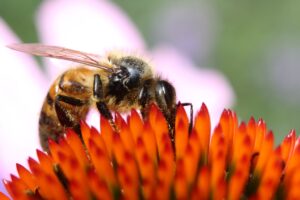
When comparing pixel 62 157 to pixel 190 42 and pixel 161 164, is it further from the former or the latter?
pixel 190 42

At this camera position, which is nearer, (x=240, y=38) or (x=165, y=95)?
(x=165, y=95)

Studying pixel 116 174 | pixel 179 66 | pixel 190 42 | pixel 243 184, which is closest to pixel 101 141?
pixel 116 174

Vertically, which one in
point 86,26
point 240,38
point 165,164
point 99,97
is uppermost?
point 240,38

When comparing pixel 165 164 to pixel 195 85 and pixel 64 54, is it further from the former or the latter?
pixel 195 85

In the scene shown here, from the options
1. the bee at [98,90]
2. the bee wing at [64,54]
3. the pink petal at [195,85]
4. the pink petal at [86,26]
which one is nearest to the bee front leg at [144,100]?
the bee at [98,90]

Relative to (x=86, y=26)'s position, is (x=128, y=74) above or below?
below

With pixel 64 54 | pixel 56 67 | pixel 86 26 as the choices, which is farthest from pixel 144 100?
pixel 86 26
